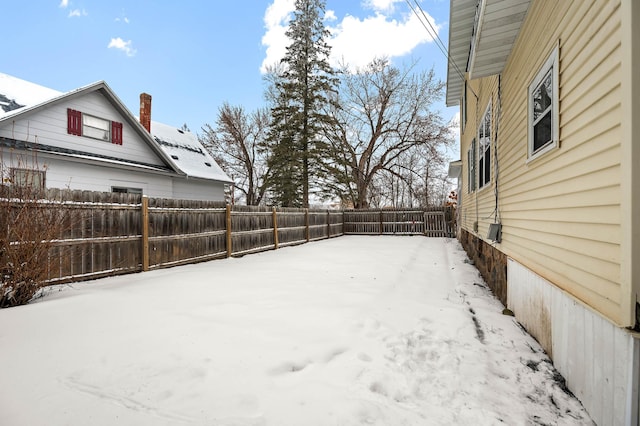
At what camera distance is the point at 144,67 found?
1711 cm

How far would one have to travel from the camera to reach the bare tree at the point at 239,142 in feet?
77.6

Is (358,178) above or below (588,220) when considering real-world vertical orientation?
above

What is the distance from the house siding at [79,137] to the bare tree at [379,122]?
10.7 metres

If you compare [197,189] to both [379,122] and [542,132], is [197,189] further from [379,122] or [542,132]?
[542,132]

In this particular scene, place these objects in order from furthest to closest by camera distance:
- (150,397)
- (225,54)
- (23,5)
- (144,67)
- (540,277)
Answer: (225,54) < (144,67) < (23,5) < (540,277) < (150,397)

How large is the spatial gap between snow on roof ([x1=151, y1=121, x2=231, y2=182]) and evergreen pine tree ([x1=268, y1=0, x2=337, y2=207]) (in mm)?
3963

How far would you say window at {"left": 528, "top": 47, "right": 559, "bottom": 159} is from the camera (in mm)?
2541

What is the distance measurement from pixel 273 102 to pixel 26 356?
20.7 meters

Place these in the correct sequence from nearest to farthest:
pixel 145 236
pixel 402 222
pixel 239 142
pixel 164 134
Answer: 1. pixel 145 236
2. pixel 164 134
3. pixel 402 222
4. pixel 239 142

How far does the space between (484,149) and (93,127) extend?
38.4 feet

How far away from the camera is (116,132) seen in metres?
10.5

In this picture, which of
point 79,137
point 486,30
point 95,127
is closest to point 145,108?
point 95,127

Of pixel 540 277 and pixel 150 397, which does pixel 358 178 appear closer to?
pixel 540 277

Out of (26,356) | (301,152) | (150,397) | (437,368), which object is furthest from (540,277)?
(301,152)
